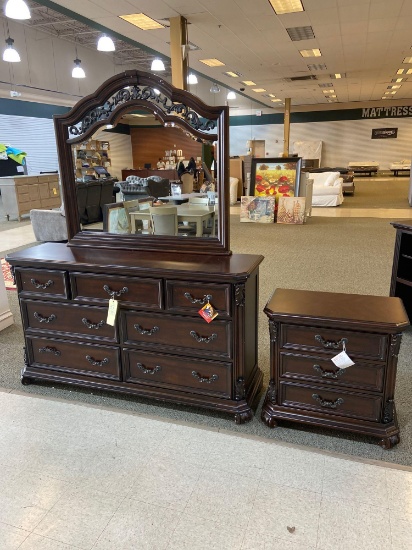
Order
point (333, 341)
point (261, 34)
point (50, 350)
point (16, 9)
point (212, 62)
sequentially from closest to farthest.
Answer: point (333, 341), point (50, 350), point (16, 9), point (261, 34), point (212, 62)

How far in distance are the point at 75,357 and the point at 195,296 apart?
3.27 feet

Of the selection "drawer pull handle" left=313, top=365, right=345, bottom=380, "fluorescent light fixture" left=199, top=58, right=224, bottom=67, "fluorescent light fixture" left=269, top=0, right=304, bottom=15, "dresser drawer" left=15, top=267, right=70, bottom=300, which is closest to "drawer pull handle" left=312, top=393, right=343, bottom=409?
"drawer pull handle" left=313, top=365, right=345, bottom=380

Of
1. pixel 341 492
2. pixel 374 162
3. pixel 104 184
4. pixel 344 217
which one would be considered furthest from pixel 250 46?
pixel 374 162

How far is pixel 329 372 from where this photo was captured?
7.64 feet

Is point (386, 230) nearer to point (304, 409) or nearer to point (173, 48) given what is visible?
point (173, 48)

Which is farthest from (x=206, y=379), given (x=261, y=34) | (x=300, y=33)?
(x=300, y=33)

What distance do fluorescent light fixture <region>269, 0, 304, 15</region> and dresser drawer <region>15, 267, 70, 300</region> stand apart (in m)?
5.53

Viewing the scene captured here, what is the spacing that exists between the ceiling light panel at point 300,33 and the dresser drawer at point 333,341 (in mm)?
7029

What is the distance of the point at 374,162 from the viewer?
23.0 m

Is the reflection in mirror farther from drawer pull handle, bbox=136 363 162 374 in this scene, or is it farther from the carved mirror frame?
drawer pull handle, bbox=136 363 162 374

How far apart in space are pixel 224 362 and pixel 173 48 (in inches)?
245

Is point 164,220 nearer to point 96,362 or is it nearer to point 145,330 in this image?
point 145,330

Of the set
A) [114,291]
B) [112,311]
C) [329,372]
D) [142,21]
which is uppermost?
[142,21]

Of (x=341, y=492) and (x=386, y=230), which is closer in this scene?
(x=341, y=492)
